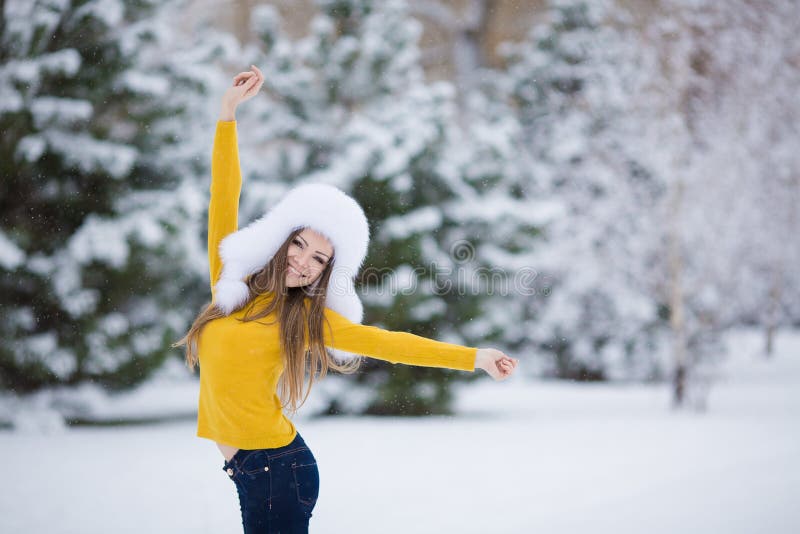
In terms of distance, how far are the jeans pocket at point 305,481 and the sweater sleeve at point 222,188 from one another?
0.59 m

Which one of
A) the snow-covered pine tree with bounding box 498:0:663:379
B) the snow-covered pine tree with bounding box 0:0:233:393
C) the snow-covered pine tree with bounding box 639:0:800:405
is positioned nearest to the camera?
the snow-covered pine tree with bounding box 0:0:233:393

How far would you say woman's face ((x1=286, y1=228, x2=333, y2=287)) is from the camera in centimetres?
212

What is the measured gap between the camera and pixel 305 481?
6.54ft

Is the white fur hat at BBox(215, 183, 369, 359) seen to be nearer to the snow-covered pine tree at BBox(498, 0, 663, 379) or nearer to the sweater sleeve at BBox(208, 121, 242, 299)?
the sweater sleeve at BBox(208, 121, 242, 299)

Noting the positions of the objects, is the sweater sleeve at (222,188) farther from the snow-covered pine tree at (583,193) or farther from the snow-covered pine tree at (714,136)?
the snow-covered pine tree at (583,193)

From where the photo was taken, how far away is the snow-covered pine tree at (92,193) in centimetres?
645

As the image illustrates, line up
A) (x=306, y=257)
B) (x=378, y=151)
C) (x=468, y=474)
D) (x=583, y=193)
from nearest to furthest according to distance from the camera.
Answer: (x=306, y=257), (x=468, y=474), (x=378, y=151), (x=583, y=193)

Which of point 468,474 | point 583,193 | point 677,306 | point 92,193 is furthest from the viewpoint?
point 583,193

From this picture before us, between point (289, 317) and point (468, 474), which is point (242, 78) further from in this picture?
point (468, 474)

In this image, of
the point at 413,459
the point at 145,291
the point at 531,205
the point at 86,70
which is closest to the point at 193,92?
the point at 86,70

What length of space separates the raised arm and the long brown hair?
152 millimetres

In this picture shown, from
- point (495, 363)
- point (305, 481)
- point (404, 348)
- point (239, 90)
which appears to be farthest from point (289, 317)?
point (239, 90)

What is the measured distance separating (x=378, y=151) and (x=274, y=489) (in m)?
5.49

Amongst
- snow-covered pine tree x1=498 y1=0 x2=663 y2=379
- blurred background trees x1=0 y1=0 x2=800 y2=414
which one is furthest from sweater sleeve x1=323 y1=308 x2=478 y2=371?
snow-covered pine tree x1=498 y1=0 x2=663 y2=379
